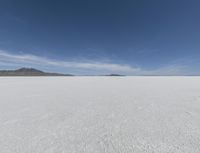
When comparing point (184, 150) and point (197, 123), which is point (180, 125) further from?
point (184, 150)

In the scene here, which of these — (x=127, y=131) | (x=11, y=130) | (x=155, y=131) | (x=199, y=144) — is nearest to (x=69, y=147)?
(x=127, y=131)

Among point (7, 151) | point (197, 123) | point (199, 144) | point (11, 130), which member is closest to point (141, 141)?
point (199, 144)

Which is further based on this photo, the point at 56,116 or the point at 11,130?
the point at 56,116

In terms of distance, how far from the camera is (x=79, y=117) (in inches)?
113

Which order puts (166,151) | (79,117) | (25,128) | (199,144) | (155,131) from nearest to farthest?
1. (166,151)
2. (199,144)
3. (155,131)
4. (25,128)
5. (79,117)

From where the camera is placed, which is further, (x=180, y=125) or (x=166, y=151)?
(x=180, y=125)

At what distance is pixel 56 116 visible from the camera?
294cm

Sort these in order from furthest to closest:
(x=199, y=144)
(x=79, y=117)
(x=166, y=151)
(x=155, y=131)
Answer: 1. (x=79, y=117)
2. (x=155, y=131)
3. (x=199, y=144)
4. (x=166, y=151)

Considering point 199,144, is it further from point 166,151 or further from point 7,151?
point 7,151

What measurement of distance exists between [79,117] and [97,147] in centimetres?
122

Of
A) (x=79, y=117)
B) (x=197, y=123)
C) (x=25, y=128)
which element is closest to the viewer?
(x=25, y=128)

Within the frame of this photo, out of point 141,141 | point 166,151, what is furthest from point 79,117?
point 166,151

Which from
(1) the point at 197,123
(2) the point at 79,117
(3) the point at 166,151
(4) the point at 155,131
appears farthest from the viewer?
(2) the point at 79,117

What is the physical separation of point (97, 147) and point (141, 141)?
2.23ft
